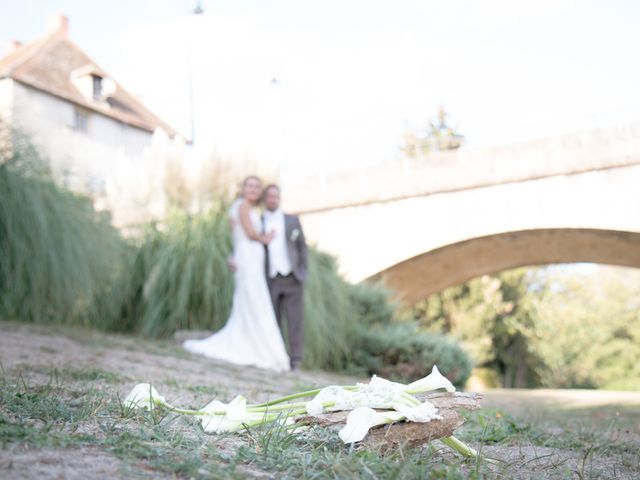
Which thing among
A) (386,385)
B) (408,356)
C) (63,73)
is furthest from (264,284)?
(63,73)

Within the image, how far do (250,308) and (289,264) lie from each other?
20.0 inches

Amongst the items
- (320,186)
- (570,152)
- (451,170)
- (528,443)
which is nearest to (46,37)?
(320,186)

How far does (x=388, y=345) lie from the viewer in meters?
7.34

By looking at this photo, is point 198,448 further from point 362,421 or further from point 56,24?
point 56,24

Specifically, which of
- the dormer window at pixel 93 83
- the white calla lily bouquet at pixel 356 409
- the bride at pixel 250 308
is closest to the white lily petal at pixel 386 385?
the white calla lily bouquet at pixel 356 409

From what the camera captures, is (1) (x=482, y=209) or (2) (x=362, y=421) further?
(1) (x=482, y=209)

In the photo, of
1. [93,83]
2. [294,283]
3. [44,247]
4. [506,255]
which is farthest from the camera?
[93,83]

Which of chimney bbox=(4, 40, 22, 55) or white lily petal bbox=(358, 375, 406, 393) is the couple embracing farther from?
chimney bbox=(4, 40, 22, 55)

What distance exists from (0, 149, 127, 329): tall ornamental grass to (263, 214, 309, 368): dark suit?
160 cm

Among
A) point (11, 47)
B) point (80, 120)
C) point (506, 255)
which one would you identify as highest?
point (11, 47)

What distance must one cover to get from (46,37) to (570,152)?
1867cm

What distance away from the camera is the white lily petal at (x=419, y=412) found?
5.68ft

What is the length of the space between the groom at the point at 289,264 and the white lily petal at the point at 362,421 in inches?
166

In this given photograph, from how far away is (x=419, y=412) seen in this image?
1.75 metres
